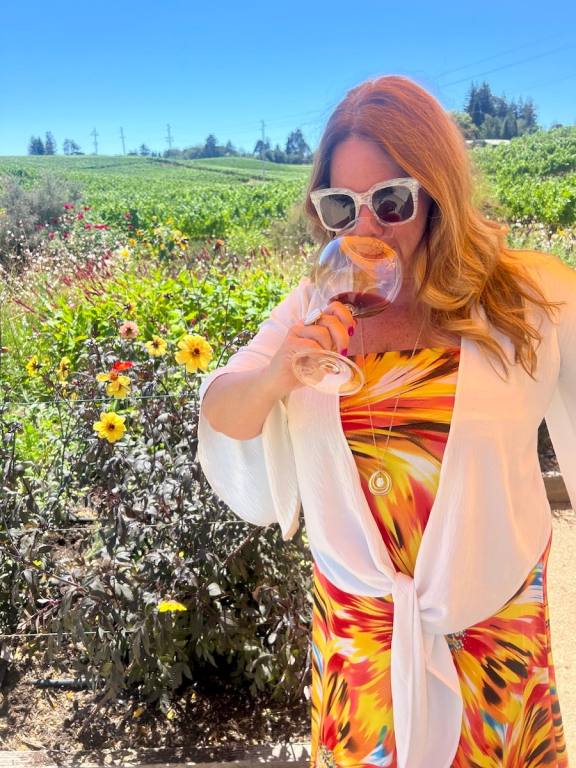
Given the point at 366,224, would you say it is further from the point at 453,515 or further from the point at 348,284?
the point at 453,515

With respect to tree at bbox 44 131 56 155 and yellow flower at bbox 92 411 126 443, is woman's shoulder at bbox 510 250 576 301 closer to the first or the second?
yellow flower at bbox 92 411 126 443

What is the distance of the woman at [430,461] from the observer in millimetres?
1211

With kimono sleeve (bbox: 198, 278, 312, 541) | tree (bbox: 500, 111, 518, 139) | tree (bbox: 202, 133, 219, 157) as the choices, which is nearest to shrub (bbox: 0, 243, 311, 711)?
kimono sleeve (bbox: 198, 278, 312, 541)

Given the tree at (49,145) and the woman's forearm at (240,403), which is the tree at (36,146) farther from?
the woman's forearm at (240,403)

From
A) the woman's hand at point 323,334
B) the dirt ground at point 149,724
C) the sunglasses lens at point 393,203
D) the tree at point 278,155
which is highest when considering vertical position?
the tree at point 278,155

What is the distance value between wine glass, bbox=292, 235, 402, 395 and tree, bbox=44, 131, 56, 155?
1323 centimetres

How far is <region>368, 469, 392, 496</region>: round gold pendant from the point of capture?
1.26m

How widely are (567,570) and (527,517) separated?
2.43m

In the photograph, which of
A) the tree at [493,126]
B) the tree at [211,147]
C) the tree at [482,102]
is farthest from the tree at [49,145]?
the tree at [493,126]

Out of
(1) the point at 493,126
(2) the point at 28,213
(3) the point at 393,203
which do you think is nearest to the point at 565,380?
(3) the point at 393,203

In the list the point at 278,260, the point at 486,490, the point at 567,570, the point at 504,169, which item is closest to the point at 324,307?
the point at 486,490

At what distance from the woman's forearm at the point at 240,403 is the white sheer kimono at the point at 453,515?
40 millimetres

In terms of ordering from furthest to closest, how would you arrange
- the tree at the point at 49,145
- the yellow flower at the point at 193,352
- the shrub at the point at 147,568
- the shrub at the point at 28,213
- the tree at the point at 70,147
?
the tree at the point at 70,147
the tree at the point at 49,145
the shrub at the point at 28,213
the yellow flower at the point at 193,352
the shrub at the point at 147,568

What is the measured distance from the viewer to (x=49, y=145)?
13242 millimetres
